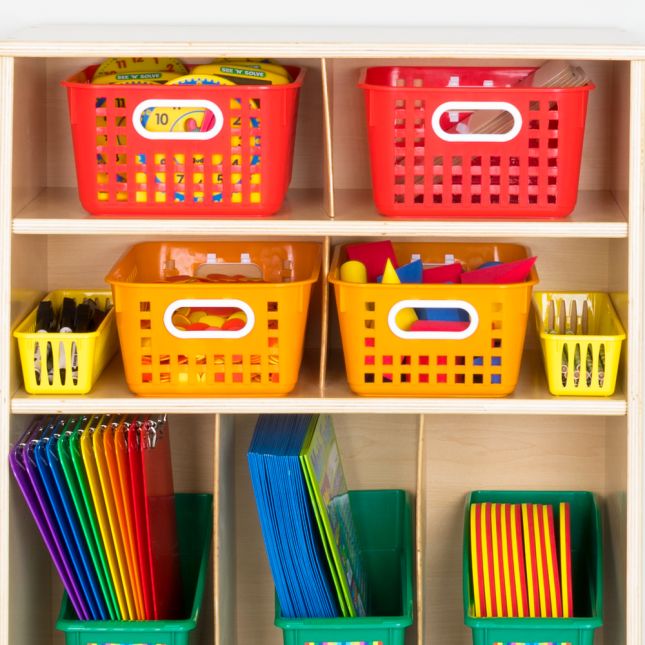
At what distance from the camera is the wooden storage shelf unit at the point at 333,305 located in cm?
199

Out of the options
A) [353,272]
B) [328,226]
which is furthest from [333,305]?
[328,226]

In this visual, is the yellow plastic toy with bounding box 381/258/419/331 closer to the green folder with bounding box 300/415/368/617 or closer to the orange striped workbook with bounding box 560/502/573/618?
the green folder with bounding box 300/415/368/617

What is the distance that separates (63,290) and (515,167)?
93 centimetres

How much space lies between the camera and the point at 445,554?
248cm

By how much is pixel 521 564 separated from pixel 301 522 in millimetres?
458

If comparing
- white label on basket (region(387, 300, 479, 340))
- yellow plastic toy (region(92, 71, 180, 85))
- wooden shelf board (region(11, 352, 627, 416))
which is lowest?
wooden shelf board (region(11, 352, 627, 416))

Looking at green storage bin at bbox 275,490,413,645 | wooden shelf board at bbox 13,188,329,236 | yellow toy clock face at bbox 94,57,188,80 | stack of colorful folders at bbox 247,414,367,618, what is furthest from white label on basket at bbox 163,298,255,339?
green storage bin at bbox 275,490,413,645

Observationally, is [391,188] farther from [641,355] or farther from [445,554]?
[445,554]

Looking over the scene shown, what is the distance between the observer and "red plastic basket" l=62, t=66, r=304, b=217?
1.96 meters

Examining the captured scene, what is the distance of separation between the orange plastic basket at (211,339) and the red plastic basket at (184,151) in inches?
5.3
